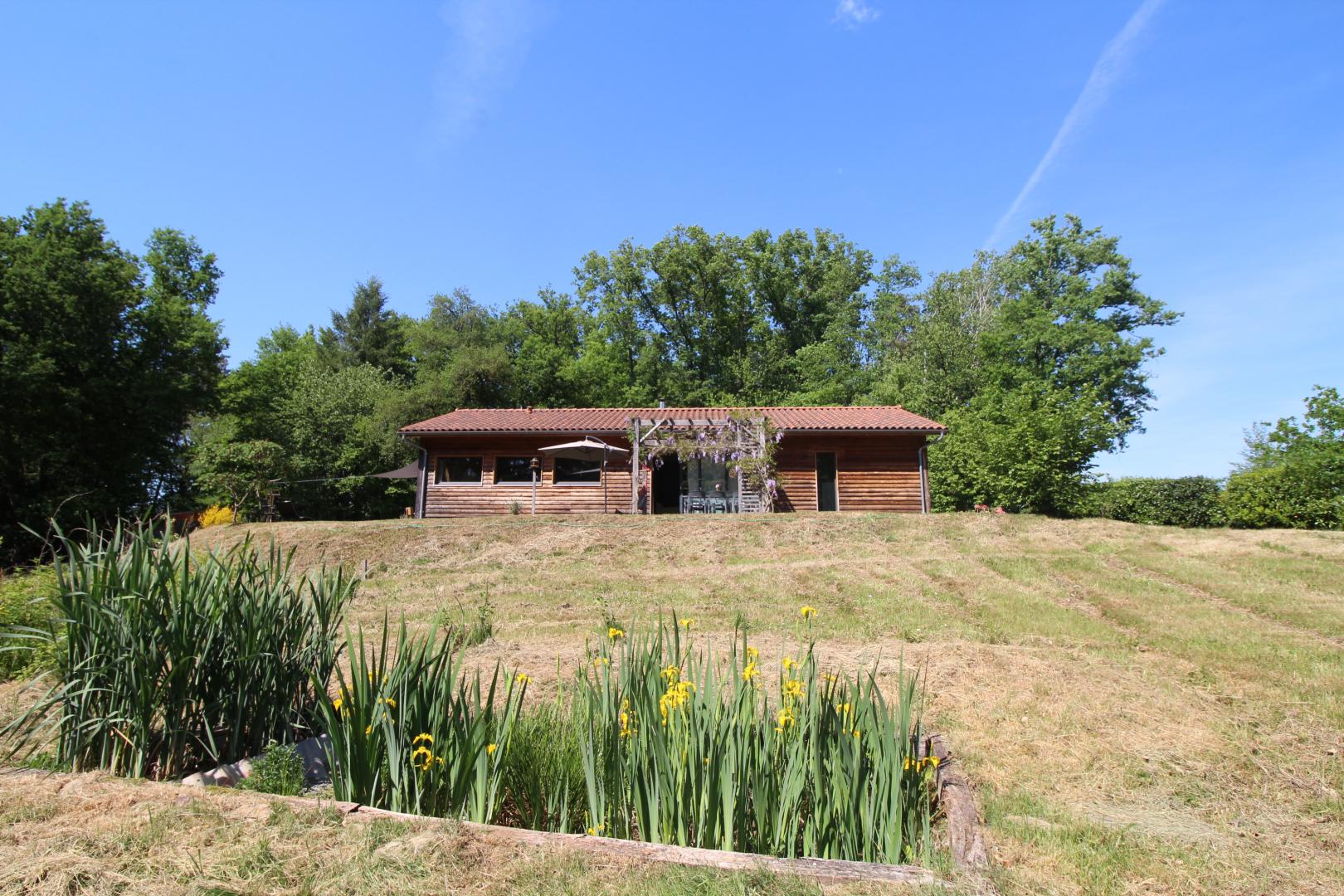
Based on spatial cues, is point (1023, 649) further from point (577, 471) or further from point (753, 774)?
point (577, 471)

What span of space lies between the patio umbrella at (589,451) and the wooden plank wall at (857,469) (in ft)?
15.8

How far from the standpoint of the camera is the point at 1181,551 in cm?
1162

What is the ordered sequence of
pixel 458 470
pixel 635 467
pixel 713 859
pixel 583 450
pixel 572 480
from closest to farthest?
pixel 713 859
pixel 635 467
pixel 583 450
pixel 572 480
pixel 458 470

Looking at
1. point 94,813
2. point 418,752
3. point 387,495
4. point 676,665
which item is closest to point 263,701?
point 94,813

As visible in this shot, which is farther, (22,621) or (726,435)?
(726,435)

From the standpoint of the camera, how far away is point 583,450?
1931 centimetres

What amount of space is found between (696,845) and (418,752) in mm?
1155

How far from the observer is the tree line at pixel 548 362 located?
68.9 feet

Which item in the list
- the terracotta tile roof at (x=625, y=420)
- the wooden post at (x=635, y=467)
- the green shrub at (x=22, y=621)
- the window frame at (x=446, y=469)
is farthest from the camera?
the window frame at (x=446, y=469)

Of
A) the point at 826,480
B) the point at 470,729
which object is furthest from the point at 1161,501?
the point at 470,729

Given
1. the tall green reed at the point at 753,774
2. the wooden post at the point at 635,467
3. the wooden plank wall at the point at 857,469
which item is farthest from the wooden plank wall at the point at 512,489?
the tall green reed at the point at 753,774

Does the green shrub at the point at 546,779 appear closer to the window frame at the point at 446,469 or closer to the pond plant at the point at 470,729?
the pond plant at the point at 470,729

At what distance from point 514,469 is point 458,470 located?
164 centimetres

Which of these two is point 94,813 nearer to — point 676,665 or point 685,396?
point 676,665
